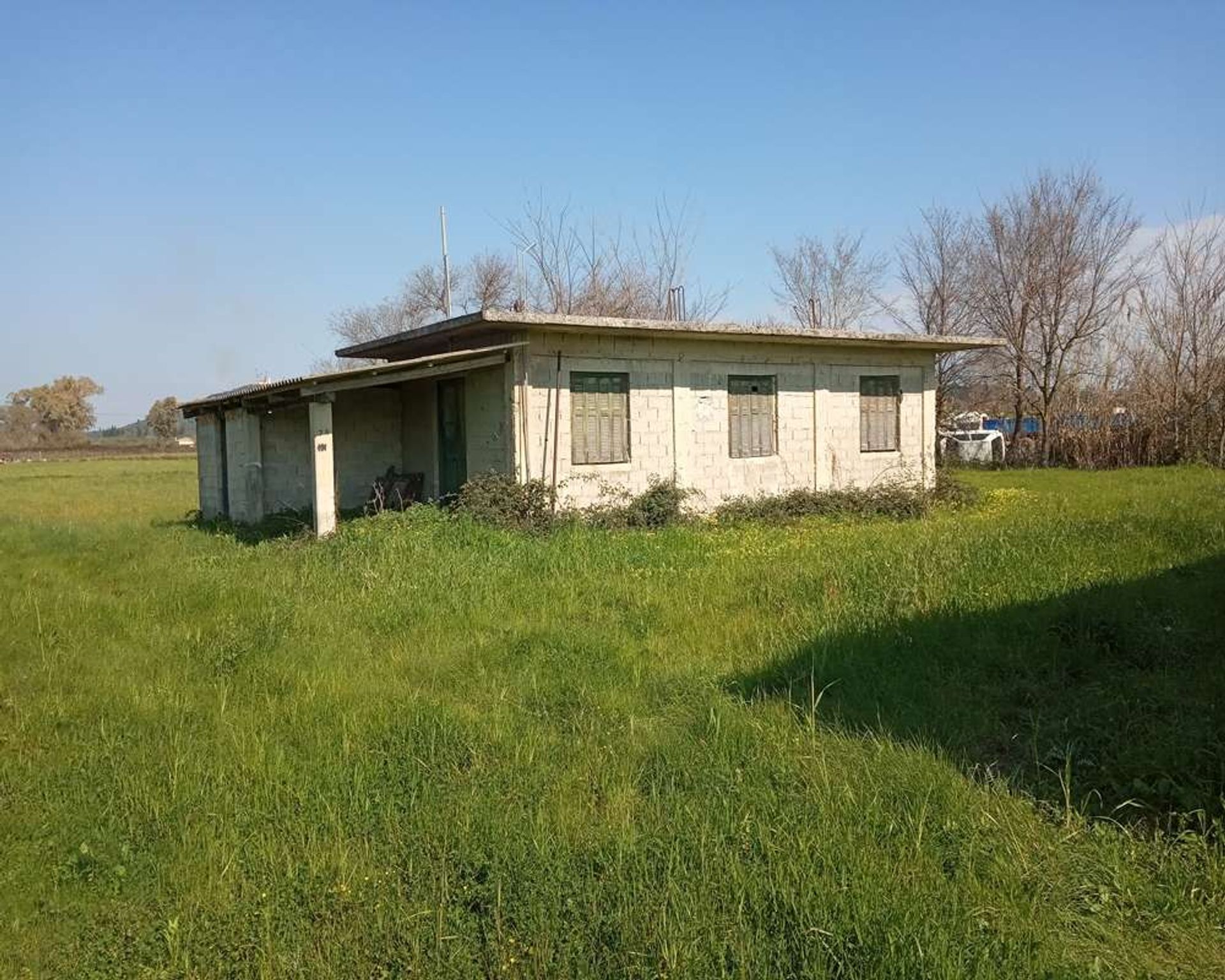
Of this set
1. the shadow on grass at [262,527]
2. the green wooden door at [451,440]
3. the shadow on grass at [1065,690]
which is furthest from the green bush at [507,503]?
the shadow on grass at [1065,690]

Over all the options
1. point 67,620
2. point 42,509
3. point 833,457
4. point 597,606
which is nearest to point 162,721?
point 67,620

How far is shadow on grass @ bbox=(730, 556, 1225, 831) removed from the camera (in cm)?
413

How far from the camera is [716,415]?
14680mm

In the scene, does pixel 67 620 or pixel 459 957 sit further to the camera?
pixel 67 620

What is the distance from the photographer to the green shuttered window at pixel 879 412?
659 inches

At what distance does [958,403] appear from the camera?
101 feet

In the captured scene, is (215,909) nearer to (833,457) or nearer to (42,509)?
(833,457)

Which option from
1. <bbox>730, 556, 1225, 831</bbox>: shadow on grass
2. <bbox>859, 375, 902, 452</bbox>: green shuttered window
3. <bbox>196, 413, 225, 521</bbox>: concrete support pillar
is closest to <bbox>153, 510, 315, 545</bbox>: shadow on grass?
<bbox>196, 413, 225, 521</bbox>: concrete support pillar

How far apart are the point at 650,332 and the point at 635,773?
32.3 feet

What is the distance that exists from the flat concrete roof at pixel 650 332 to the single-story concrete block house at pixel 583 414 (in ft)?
0.12

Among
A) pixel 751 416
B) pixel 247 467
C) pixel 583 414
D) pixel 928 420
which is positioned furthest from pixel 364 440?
pixel 928 420

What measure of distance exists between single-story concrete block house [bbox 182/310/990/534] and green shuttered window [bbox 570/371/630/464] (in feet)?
0.07

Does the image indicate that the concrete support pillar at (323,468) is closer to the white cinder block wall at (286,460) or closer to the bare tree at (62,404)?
the white cinder block wall at (286,460)

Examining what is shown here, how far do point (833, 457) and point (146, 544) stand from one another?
449 inches
